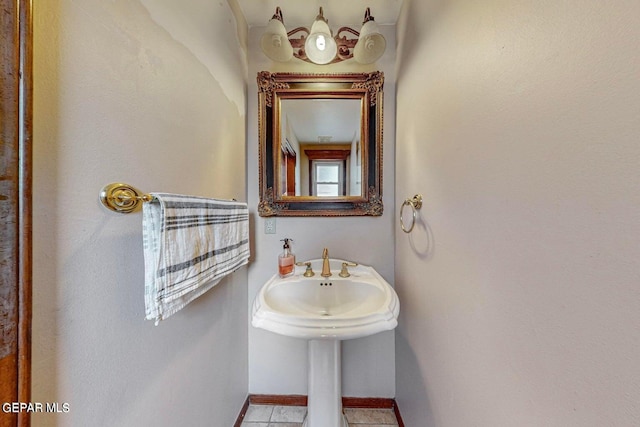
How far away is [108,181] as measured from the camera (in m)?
0.55

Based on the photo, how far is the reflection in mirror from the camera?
4.72 ft

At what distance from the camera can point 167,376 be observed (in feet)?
2.45

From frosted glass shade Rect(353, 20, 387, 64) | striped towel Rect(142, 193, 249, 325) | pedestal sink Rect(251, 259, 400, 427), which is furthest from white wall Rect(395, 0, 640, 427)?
striped towel Rect(142, 193, 249, 325)

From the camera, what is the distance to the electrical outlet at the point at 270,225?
145cm

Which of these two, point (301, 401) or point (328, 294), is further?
point (301, 401)

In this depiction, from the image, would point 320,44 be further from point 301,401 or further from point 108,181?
point 301,401

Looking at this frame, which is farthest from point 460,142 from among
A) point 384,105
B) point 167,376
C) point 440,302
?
point 167,376

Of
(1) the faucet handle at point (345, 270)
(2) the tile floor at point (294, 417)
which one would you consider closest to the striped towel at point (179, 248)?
(1) the faucet handle at point (345, 270)

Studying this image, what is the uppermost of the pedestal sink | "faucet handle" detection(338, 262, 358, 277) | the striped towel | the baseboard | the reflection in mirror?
the reflection in mirror

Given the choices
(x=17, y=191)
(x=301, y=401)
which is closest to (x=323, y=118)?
(x=17, y=191)

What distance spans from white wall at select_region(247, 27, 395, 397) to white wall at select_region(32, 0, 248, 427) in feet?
1.57

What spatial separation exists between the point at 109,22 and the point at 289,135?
96cm

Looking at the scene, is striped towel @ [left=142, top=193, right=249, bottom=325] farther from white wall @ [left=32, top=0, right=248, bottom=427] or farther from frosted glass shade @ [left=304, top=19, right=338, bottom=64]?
frosted glass shade @ [left=304, top=19, right=338, bottom=64]

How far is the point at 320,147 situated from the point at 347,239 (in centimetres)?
58
